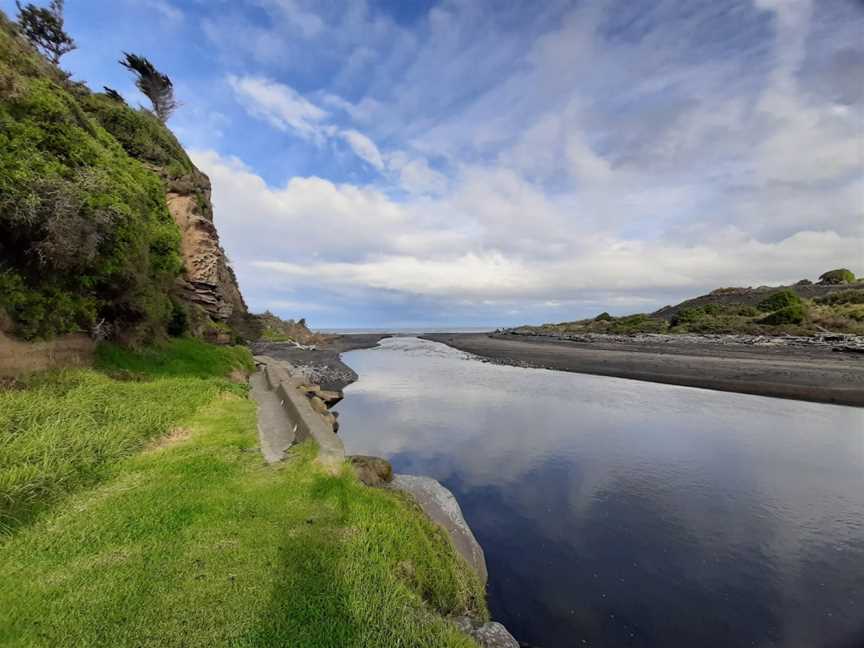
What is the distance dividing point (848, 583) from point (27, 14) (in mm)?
48278

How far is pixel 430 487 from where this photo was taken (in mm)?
9477

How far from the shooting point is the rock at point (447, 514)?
7.05 m

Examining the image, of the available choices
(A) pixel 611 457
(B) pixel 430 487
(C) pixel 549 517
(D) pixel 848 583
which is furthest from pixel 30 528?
(A) pixel 611 457

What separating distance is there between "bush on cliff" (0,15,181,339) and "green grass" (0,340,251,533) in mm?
1704

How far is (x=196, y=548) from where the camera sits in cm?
458

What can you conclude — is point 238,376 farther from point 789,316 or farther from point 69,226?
point 789,316

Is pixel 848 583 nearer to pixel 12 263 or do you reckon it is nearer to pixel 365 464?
pixel 365 464

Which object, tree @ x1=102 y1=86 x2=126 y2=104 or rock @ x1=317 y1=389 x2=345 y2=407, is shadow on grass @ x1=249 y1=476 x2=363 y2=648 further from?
tree @ x1=102 y1=86 x2=126 y2=104

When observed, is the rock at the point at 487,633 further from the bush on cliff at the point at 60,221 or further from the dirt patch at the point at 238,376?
the dirt patch at the point at 238,376

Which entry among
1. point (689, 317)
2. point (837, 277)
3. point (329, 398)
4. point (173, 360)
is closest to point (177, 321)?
point (173, 360)

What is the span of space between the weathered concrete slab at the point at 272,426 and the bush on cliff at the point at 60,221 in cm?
512

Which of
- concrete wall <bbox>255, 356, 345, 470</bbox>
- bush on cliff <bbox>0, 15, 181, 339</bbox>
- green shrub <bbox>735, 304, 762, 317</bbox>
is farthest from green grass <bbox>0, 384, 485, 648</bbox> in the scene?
green shrub <bbox>735, 304, 762, 317</bbox>

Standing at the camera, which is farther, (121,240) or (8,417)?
(121,240)

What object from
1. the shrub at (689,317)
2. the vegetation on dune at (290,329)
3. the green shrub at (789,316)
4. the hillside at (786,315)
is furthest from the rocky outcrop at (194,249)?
the shrub at (689,317)
